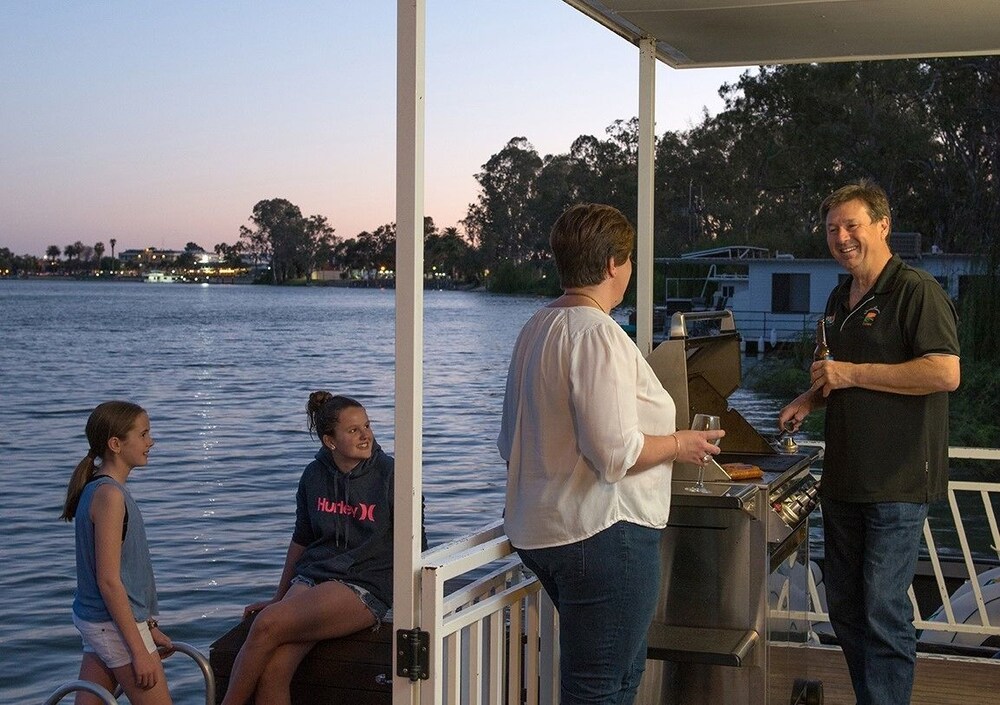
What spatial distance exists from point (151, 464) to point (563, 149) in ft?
88.4

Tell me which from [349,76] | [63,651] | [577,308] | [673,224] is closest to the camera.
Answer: [577,308]

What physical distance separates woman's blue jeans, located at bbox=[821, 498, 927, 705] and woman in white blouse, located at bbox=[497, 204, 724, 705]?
0.79 metres

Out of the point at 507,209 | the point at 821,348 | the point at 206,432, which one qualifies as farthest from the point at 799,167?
the point at 821,348

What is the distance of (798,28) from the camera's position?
3.77 m

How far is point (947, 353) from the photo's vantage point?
2861mm

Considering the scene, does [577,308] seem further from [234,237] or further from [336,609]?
[234,237]

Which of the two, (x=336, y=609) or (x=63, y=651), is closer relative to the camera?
(x=336, y=609)

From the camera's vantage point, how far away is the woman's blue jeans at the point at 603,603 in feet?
7.68

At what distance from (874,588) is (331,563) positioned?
143 cm

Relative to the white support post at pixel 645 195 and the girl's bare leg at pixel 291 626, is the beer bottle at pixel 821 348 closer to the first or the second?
the white support post at pixel 645 195

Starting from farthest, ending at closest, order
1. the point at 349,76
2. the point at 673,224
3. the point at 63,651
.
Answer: the point at 349,76, the point at 673,224, the point at 63,651

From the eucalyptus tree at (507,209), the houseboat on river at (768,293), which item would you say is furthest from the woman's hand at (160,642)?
the eucalyptus tree at (507,209)

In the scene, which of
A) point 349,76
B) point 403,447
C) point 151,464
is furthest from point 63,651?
point 349,76

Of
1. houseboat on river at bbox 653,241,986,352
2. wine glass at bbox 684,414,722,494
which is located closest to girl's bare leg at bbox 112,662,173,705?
wine glass at bbox 684,414,722,494
